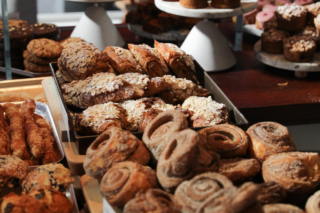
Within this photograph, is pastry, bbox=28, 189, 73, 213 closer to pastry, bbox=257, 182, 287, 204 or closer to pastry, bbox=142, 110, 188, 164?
pastry, bbox=142, 110, 188, 164

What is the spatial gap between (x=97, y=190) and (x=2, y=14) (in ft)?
4.44

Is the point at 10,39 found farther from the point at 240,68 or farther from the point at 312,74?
the point at 312,74

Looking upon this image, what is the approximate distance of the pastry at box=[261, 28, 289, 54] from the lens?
2.22 meters

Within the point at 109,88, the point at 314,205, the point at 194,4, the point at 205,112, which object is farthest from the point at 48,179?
the point at 194,4

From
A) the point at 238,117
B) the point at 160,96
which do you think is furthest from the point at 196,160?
the point at 160,96

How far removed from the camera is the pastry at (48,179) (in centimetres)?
100

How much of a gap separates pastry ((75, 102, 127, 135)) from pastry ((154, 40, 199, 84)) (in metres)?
0.37

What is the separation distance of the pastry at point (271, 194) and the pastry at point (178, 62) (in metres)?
0.84

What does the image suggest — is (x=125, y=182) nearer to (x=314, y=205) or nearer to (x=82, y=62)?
(x=314, y=205)

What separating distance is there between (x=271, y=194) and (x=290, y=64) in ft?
4.97

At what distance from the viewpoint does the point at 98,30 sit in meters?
2.54

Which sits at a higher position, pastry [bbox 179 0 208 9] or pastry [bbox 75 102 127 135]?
pastry [bbox 179 0 208 9]

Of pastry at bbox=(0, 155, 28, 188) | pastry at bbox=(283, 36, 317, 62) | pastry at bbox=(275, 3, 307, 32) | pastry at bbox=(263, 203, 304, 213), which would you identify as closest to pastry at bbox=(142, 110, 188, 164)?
pastry at bbox=(263, 203, 304, 213)

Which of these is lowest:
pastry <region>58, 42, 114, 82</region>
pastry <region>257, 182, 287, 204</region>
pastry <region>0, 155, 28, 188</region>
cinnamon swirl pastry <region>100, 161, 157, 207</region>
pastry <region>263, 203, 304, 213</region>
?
pastry <region>0, 155, 28, 188</region>
